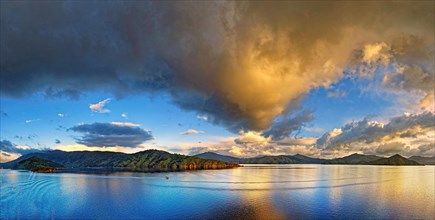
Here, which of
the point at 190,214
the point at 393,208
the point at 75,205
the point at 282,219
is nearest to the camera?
the point at 282,219

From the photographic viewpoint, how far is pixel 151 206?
9056 centimetres

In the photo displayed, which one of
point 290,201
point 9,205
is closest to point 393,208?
point 290,201

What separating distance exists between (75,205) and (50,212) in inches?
422

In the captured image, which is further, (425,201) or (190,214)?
(425,201)

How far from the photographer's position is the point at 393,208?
282ft

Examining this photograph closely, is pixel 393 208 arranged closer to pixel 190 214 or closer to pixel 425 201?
pixel 425 201

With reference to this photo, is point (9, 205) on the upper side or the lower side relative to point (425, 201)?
lower

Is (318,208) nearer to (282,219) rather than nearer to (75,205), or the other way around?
(282,219)

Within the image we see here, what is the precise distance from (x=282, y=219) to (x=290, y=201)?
30380mm

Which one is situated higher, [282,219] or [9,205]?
[282,219]

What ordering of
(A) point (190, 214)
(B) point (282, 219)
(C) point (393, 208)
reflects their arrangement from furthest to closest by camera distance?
(C) point (393, 208), (A) point (190, 214), (B) point (282, 219)

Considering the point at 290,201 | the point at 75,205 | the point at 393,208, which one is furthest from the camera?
the point at 290,201

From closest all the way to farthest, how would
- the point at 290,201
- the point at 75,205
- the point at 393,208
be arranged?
the point at 393,208
the point at 75,205
the point at 290,201

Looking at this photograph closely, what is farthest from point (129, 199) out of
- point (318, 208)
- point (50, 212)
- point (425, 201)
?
point (425, 201)
